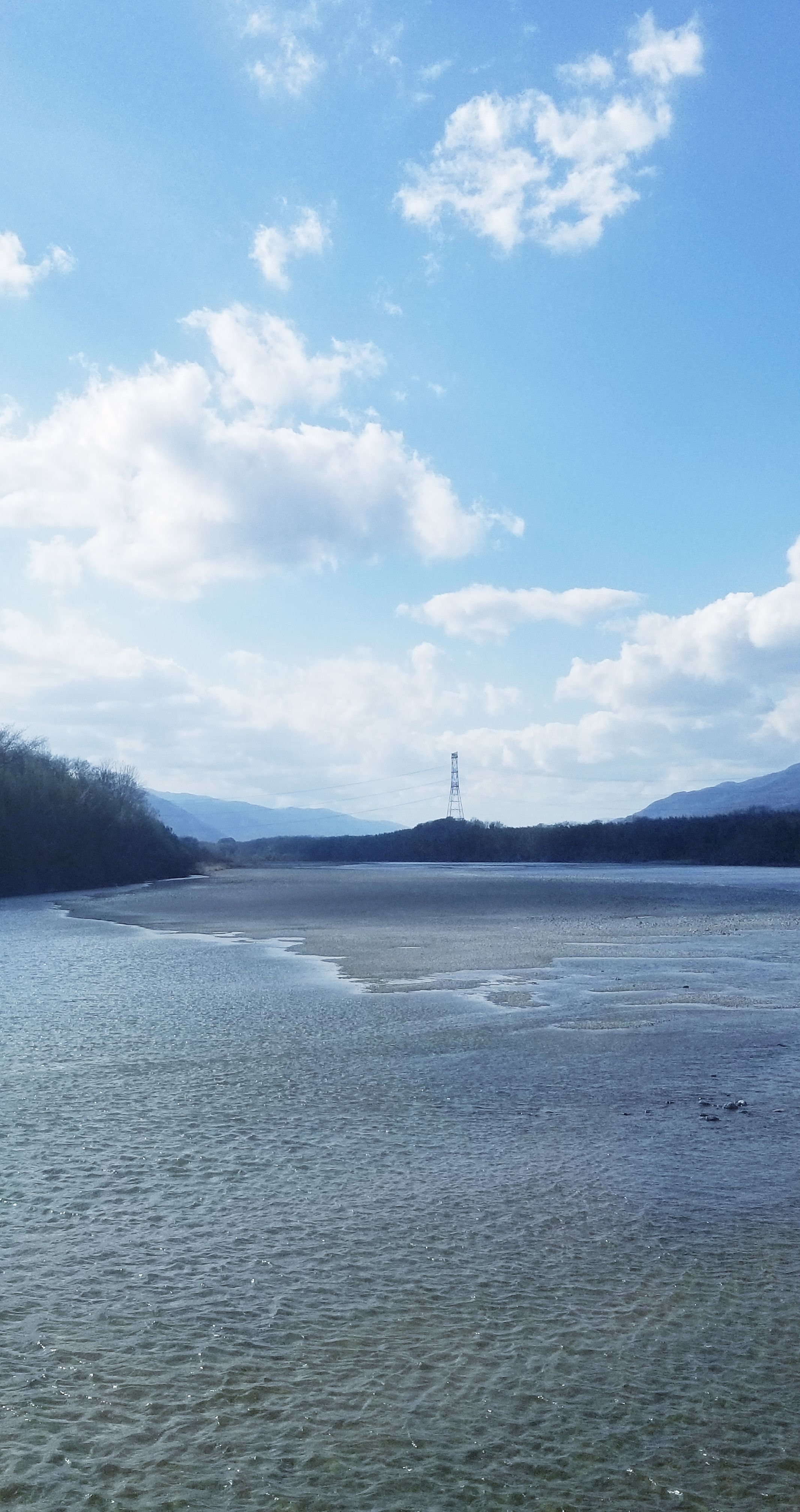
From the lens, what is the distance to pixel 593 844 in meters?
136

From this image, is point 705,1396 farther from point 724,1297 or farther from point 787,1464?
point 724,1297

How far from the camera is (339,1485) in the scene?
3.61 meters

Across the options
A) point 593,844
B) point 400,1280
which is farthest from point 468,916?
point 593,844

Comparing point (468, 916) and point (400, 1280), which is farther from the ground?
point (468, 916)

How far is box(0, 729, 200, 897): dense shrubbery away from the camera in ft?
194

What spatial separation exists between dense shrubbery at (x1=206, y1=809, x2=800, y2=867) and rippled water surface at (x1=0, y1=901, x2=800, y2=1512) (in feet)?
318

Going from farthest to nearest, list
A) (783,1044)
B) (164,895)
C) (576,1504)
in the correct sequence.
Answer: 1. (164,895)
2. (783,1044)
3. (576,1504)

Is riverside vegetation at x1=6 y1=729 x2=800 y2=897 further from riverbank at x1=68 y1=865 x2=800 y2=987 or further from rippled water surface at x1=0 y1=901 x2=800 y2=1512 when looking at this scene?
rippled water surface at x1=0 y1=901 x2=800 y2=1512

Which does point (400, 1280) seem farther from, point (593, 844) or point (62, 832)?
point (593, 844)

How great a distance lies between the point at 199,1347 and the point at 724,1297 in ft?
7.58

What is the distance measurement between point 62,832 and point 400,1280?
205ft

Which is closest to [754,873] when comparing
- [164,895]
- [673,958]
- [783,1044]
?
[164,895]

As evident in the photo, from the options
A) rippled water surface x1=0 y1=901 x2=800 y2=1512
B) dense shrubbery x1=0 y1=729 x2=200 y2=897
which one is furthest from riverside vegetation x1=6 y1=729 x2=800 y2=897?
rippled water surface x1=0 y1=901 x2=800 y2=1512

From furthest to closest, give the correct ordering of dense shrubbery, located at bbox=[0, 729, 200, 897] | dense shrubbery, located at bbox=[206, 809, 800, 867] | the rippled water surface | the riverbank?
dense shrubbery, located at bbox=[206, 809, 800, 867], dense shrubbery, located at bbox=[0, 729, 200, 897], the riverbank, the rippled water surface
